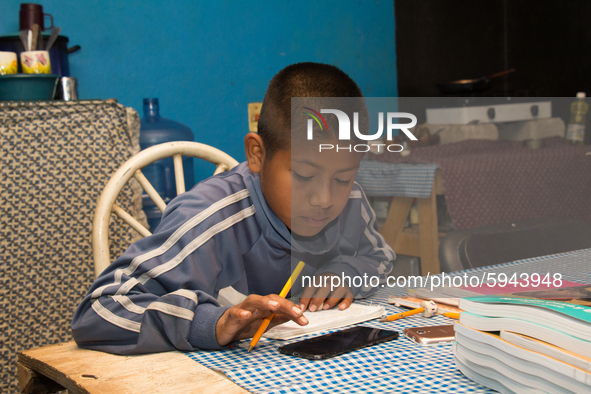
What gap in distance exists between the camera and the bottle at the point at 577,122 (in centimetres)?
236

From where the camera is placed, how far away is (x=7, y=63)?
62.4 inches

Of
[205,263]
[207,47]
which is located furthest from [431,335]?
[207,47]

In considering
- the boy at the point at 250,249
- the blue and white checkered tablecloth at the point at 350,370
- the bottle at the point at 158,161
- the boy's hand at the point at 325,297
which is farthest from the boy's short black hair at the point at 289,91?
the bottle at the point at 158,161

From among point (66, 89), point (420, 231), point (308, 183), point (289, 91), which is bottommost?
point (420, 231)

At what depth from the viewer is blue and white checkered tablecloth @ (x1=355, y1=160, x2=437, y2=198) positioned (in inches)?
81.2

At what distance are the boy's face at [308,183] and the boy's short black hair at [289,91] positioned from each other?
29 mm

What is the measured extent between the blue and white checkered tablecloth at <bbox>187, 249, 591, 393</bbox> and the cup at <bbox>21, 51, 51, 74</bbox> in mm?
1308

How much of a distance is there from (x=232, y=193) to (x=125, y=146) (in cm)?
91

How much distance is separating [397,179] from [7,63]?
1.42 meters

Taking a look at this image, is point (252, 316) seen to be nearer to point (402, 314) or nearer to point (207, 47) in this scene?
point (402, 314)

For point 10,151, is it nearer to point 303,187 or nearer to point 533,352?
point 303,187

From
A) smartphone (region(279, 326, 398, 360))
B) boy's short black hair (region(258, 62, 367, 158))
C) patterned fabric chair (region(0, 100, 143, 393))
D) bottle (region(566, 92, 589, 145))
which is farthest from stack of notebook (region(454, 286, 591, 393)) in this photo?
bottle (region(566, 92, 589, 145))

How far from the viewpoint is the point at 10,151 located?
1.56 m

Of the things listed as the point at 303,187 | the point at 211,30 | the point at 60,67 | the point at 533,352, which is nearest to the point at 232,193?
the point at 303,187
